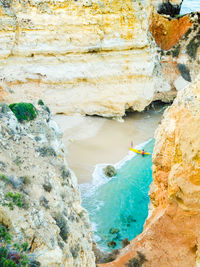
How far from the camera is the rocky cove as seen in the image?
547 centimetres

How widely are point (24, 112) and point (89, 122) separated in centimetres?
1121

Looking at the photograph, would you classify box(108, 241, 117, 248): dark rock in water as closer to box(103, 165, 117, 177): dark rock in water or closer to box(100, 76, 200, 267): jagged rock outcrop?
box(100, 76, 200, 267): jagged rock outcrop

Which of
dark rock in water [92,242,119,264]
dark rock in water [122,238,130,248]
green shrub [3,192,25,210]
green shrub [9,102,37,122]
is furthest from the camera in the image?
dark rock in water [122,238,130,248]

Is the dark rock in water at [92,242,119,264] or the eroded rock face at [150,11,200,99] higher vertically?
the eroded rock face at [150,11,200,99]

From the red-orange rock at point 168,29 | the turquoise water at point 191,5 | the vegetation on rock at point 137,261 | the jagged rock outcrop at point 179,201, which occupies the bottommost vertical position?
the vegetation on rock at point 137,261

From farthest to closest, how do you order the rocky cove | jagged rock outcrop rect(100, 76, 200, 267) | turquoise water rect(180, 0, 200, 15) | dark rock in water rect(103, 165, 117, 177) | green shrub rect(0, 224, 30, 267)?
turquoise water rect(180, 0, 200, 15), dark rock in water rect(103, 165, 117, 177), jagged rock outcrop rect(100, 76, 200, 267), the rocky cove, green shrub rect(0, 224, 30, 267)

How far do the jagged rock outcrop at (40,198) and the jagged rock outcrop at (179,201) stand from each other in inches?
92.8

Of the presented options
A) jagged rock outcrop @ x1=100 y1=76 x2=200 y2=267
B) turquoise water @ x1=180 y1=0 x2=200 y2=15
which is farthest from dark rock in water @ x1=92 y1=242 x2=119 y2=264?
turquoise water @ x1=180 y1=0 x2=200 y2=15

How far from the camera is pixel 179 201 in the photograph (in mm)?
8234

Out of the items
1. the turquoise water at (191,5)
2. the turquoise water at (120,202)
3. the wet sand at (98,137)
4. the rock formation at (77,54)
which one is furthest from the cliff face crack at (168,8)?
the turquoise water at (120,202)

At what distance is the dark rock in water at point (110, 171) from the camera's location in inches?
582

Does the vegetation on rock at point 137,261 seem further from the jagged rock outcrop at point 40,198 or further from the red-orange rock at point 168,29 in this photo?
the red-orange rock at point 168,29

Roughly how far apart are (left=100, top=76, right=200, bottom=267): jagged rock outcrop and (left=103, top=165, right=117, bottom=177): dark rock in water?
603cm

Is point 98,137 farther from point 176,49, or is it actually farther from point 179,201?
point 179,201
